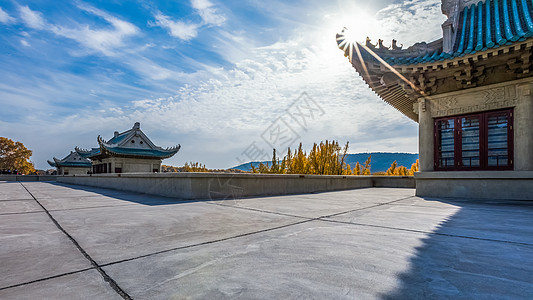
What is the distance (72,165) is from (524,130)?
185 feet

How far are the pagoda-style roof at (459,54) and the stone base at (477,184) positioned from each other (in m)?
2.57

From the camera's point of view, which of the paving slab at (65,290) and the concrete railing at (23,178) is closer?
the paving slab at (65,290)

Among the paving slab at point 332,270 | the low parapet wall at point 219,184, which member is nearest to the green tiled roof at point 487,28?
the low parapet wall at point 219,184

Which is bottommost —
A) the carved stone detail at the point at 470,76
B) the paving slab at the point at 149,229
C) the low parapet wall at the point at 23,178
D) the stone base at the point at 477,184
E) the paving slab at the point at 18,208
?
the low parapet wall at the point at 23,178

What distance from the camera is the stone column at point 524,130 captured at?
675cm

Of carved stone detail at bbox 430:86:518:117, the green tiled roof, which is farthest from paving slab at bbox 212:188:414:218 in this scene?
the green tiled roof

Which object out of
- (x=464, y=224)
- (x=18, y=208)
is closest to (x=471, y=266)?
(x=464, y=224)

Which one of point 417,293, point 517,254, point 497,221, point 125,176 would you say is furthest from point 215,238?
point 125,176

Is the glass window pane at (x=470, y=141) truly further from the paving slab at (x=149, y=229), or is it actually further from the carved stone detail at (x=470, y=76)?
the paving slab at (x=149, y=229)

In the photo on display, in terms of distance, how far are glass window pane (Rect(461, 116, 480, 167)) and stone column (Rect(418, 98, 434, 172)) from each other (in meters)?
0.82

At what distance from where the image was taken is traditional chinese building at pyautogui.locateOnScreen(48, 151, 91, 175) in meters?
45.7

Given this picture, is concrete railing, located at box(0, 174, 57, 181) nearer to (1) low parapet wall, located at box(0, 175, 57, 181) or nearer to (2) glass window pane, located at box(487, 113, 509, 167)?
(1) low parapet wall, located at box(0, 175, 57, 181)

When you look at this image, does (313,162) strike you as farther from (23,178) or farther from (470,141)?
(23,178)

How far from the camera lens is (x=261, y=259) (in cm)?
205
